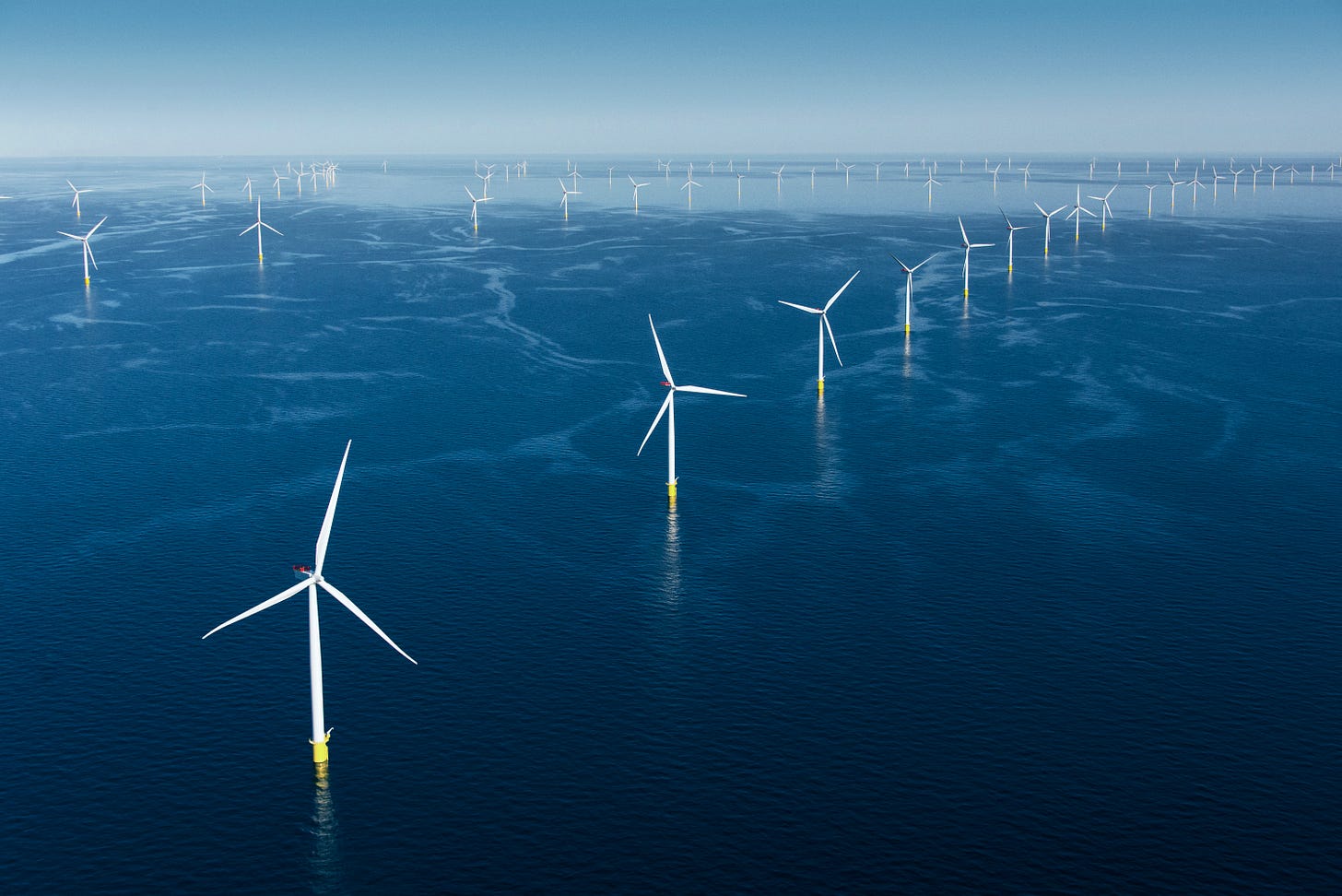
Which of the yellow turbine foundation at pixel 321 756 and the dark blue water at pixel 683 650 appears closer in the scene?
the dark blue water at pixel 683 650

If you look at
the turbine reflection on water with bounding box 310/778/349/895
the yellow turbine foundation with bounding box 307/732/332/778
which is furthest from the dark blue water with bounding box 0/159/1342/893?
the yellow turbine foundation with bounding box 307/732/332/778

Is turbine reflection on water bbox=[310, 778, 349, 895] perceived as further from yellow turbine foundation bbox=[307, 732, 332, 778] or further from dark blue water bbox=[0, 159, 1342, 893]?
yellow turbine foundation bbox=[307, 732, 332, 778]

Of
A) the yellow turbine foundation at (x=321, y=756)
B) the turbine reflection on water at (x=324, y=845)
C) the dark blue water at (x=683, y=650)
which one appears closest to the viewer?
the turbine reflection on water at (x=324, y=845)

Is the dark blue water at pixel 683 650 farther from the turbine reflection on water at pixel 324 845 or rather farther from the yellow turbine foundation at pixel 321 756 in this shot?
the yellow turbine foundation at pixel 321 756

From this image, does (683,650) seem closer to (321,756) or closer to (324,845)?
(321,756)

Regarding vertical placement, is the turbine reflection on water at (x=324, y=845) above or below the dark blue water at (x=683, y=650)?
below

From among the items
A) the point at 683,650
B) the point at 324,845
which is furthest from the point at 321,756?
the point at 683,650

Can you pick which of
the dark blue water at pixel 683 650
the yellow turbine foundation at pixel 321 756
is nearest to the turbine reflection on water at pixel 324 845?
the dark blue water at pixel 683 650

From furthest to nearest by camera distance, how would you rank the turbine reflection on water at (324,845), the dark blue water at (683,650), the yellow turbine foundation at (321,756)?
1. the yellow turbine foundation at (321,756)
2. the dark blue water at (683,650)
3. the turbine reflection on water at (324,845)

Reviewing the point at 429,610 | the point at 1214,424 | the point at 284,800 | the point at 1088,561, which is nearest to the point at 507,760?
the point at 284,800

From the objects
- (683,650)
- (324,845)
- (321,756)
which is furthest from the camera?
(683,650)

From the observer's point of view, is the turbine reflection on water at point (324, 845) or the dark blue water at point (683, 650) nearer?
the turbine reflection on water at point (324, 845)
